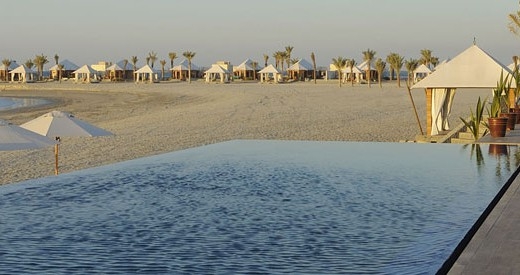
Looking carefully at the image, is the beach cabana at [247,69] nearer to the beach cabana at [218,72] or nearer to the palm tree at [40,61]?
the beach cabana at [218,72]

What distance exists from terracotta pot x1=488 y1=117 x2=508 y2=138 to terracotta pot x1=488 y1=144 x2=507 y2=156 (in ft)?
Result: 2.37

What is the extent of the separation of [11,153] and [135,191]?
908 cm

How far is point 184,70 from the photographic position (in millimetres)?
80062

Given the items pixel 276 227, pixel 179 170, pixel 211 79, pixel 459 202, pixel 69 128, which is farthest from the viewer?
pixel 211 79

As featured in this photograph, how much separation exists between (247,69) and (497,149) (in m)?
68.2

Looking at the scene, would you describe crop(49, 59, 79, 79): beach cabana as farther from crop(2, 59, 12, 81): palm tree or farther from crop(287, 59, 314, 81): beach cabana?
crop(287, 59, 314, 81): beach cabana

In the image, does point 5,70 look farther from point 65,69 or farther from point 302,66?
point 302,66

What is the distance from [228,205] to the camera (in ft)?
20.1

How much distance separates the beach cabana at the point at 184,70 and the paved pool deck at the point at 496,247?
243 ft

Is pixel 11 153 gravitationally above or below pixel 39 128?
below

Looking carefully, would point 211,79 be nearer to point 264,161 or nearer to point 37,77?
point 37,77


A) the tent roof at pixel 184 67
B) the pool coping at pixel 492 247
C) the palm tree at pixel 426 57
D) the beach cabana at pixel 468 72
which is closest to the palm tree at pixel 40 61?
the tent roof at pixel 184 67

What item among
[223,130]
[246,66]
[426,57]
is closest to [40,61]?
[246,66]

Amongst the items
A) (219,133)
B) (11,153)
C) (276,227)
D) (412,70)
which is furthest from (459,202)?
(412,70)
